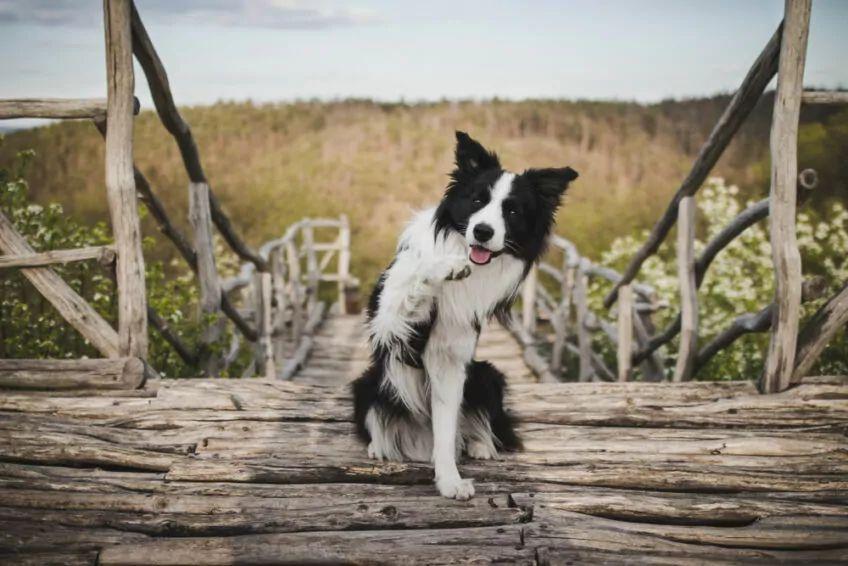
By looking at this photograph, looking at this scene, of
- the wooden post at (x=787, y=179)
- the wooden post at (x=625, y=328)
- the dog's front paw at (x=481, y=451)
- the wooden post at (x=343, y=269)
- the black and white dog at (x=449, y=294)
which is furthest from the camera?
the wooden post at (x=343, y=269)

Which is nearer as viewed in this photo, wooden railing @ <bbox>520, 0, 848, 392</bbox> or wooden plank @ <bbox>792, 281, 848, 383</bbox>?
wooden railing @ <bbox>520, 0, 848, 392</bbox>

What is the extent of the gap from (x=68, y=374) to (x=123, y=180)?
93cm

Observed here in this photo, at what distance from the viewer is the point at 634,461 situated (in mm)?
2652

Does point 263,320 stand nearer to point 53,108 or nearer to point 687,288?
point 53,108

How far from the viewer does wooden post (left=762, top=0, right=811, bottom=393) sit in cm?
292

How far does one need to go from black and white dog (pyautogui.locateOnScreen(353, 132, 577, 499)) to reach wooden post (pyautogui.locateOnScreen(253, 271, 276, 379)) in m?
3.01

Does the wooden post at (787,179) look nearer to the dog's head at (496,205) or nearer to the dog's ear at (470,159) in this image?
the dog's head at (496,205)

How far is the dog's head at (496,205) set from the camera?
2342 mm

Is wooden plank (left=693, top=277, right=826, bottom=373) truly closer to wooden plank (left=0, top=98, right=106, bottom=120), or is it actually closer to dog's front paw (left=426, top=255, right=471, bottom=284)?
dog's front paw (left=426, top=255, right=471, bottom=284)

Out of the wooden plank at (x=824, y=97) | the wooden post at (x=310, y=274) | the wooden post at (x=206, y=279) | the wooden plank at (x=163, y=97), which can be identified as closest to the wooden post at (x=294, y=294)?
the wooden post at (x=310, y=274)

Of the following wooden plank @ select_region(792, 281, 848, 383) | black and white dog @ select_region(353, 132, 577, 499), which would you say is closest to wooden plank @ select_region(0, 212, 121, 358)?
black and white dog @ select_region(353, 132, 577, 499)

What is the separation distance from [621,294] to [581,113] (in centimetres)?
1397

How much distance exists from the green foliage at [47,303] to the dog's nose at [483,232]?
2519mm

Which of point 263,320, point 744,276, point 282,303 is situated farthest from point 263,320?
point 744,276
